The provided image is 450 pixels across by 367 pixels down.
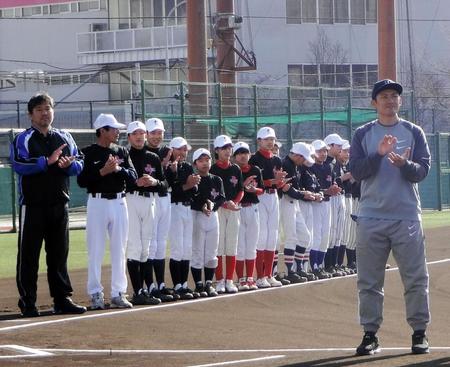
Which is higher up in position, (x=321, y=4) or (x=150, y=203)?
(x=321, y=4)

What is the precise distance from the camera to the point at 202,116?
1102 inches

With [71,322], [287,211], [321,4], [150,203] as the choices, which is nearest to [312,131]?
[287,211]

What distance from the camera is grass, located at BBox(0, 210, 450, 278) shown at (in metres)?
19.0

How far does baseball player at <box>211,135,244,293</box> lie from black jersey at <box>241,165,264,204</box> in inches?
11.8

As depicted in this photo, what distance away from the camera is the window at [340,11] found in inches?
2375

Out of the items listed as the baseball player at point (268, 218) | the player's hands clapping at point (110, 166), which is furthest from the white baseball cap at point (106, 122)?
the baseball player at point (268, 218)

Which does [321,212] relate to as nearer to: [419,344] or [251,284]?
[251,284]

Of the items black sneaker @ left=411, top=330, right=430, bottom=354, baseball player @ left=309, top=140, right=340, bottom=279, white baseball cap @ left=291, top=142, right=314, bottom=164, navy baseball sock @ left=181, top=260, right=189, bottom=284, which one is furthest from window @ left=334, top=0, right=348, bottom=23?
black sneaker @ left=411, top=330, right=430, bottom=354

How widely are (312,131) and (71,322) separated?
22438mm

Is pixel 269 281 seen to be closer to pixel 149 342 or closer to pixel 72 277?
pixel 72 277

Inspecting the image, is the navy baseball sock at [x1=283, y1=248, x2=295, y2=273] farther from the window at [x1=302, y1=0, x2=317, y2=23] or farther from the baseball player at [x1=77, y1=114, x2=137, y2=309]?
the window at [x1=302, y1=0, x2=317, y2=23]

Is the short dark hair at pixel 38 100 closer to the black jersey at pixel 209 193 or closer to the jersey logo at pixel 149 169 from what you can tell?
the jersey logo at pixel 149 169

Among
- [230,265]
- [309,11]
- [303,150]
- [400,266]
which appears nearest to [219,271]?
[230,265]

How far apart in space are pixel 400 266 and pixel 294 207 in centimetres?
722
